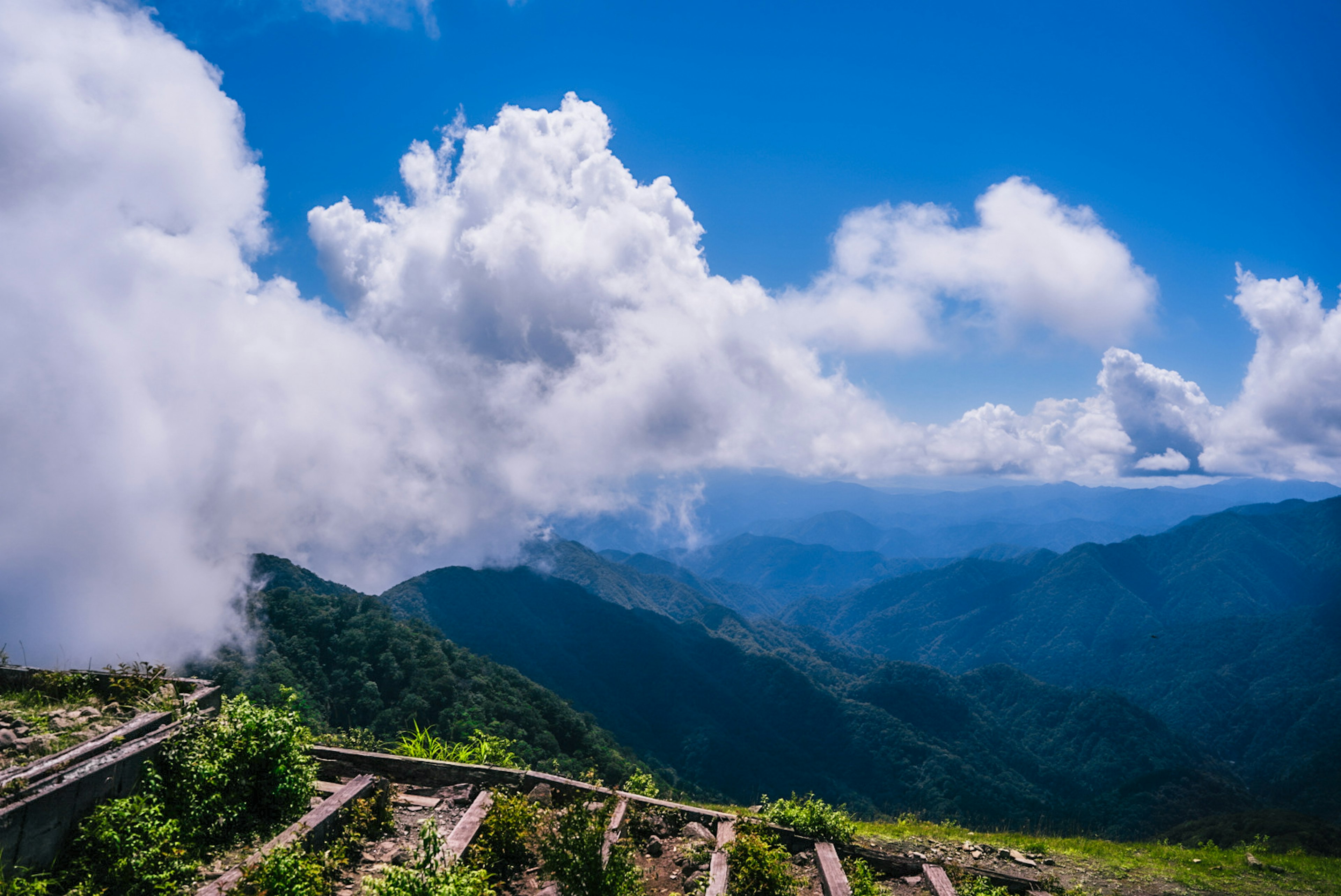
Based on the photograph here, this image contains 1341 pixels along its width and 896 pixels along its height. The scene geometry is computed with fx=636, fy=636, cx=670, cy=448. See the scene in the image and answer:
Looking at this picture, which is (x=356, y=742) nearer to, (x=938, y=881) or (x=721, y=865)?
(x=721, y=865)

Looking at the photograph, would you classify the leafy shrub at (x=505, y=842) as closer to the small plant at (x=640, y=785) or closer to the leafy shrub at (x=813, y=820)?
the small plant at (x=640, y=785)

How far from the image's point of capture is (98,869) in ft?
18.8

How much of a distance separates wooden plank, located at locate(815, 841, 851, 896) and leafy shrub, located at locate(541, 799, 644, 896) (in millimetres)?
2343

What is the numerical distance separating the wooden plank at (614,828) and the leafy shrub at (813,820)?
6.54 feet

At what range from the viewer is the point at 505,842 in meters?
7.44

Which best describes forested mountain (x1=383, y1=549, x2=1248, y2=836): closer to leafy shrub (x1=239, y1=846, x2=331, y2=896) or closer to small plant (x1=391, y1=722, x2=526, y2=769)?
small plant (x1=391, y1=722, x2=526, y2=769)

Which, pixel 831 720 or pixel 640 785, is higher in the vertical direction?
pixel 640 785

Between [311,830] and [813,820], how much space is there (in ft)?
20.8

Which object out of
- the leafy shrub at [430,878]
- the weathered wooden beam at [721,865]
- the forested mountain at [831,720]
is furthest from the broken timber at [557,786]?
the forested mountain at [831,720]

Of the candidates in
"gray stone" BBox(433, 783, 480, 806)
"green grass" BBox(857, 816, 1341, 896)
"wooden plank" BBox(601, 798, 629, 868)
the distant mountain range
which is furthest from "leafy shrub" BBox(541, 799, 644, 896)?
the distant mountain range

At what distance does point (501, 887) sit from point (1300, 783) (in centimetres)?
15429

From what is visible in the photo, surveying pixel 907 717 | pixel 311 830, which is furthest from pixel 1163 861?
pixel 907 717

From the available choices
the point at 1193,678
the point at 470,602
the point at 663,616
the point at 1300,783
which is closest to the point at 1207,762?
the point at 1300,783

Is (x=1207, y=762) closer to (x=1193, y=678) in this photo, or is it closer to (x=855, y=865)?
(x=1193, y=678)
